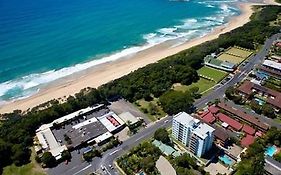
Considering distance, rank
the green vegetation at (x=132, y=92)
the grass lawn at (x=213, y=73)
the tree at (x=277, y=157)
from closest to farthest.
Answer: the tree at (x=277, y=157) < the green vegetation at (x=132, y=92) < the grass lawn at (x=213, y=73)

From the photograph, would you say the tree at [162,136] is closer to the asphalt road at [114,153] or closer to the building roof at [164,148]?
the building roof at [164,148]

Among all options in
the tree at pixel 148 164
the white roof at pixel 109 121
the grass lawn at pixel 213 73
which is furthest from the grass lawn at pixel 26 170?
the grass lawn at pixel 213 73

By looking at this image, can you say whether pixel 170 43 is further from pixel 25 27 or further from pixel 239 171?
pixel 239 171

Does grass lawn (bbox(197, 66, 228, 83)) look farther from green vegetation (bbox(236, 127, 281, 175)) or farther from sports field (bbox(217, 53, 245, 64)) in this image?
green vegetation (bbox(236, 127, 281, 175))

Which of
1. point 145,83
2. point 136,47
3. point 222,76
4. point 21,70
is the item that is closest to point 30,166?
point 145,83

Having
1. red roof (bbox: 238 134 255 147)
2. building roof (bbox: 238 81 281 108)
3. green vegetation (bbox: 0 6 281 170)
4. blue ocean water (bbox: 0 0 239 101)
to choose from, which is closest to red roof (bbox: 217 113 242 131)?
red roof (bbox: 238 134 255 147)

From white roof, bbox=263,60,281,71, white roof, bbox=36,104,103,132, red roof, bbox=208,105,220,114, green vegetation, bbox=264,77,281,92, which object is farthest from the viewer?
white roof, bbox=263,60,281,71
